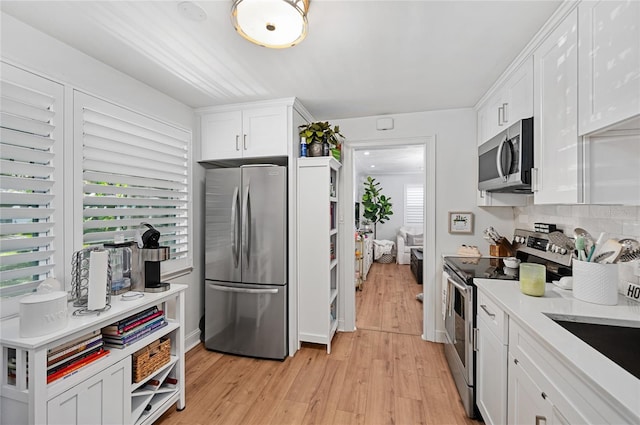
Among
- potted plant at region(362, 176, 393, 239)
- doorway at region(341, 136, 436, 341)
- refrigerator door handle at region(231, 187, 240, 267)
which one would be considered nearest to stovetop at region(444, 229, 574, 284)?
doorway at region(341, 136, 436, 341)

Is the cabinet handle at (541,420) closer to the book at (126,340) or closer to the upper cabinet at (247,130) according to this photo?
the book at (126,340)

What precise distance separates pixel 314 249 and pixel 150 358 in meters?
1.52

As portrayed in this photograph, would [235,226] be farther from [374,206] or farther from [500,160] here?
[374,206]

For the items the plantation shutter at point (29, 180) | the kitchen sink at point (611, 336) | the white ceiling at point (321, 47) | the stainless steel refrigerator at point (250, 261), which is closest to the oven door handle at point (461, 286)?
the kitchen sink at point (611, 336)

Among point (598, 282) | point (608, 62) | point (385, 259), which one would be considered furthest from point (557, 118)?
point (385, 259)

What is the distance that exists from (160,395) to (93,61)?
91.9 inches

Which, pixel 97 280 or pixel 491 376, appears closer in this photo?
pixel 97 280

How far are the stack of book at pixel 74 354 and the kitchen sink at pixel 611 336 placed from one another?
2217 millimetres

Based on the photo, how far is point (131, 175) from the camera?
7.24ft

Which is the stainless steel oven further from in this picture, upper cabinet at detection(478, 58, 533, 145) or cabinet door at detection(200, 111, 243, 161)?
cabinet door at detection(200, 111, 243, 161)

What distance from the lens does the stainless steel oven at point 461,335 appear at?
6.06 ft

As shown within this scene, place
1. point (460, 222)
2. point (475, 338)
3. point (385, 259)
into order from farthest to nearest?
1. point (385, 259)
2. point (460, 222)
3. point (475, 338)

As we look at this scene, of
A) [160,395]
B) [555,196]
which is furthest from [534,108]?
[160,395]

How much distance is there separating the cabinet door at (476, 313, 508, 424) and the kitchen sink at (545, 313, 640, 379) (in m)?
0.36
